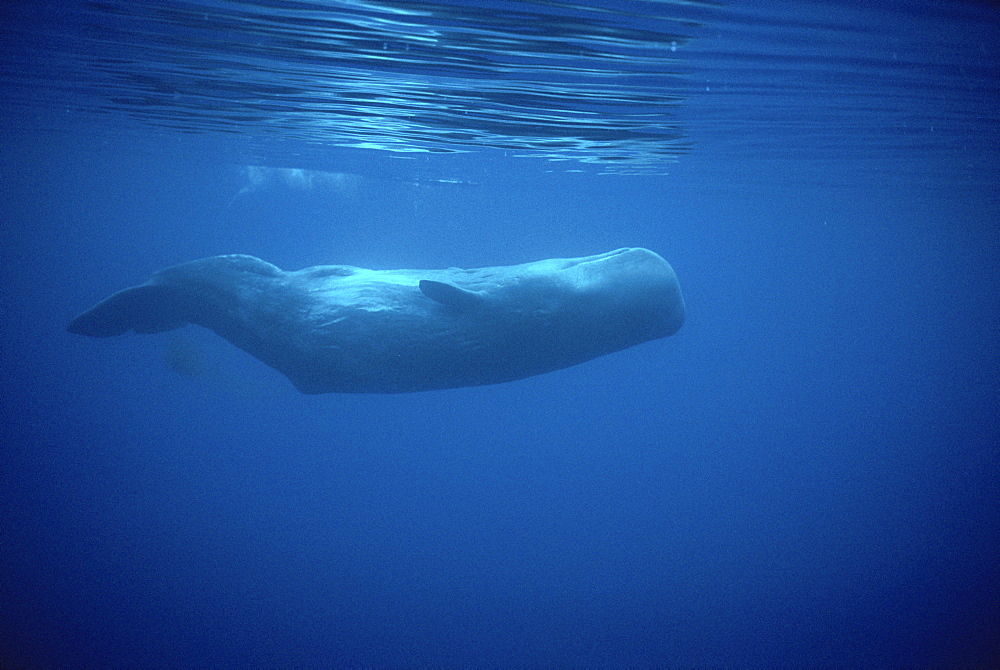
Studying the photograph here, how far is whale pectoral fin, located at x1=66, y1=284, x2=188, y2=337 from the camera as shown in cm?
A: 778

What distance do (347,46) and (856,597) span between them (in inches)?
1086

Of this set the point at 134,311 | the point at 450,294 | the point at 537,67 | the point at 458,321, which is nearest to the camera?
the point at 450,294

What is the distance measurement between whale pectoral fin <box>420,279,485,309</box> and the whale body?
12mm

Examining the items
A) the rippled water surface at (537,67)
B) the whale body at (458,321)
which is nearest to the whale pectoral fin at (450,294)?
the whale body at (458,321)

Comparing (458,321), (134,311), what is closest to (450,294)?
(458,321)

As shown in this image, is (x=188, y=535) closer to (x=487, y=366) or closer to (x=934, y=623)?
(x=487, y=366)

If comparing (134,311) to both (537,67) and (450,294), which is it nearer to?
(450,294)

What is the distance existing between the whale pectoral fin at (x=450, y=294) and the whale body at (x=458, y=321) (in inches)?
0.5

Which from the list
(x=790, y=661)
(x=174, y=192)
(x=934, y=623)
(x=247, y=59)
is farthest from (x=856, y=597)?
(x=174, y=192)

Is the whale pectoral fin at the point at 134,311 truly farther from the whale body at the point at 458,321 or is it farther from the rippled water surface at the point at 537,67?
the rippled water surface at the point at 537,67

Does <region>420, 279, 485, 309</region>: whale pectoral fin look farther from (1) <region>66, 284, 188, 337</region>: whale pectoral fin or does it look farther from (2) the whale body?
(1) <region>66, 284, 188, 337</region>: whale pectoral fin

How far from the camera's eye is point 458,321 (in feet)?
21.8

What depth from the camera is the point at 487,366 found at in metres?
6.78

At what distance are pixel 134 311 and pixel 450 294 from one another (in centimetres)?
466
